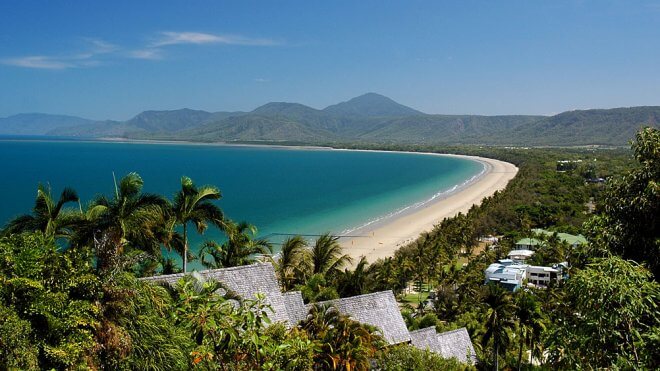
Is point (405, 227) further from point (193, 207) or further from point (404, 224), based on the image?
point (193, 207)

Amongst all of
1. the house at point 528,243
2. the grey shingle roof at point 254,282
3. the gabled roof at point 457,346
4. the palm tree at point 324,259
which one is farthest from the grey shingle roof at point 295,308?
the house at point 528,243

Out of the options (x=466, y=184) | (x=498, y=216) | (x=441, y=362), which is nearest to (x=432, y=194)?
(x=466, y=184)

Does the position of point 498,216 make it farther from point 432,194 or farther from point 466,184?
point 466,184

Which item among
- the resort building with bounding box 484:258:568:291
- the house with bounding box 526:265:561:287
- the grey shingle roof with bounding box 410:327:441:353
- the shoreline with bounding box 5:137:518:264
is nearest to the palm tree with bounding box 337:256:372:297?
the grey shingle roof with bounding box 410:327:441:353

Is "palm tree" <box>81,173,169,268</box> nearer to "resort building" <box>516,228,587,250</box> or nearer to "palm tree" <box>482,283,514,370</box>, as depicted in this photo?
"palm tree" <box>482,283,514,370</box>

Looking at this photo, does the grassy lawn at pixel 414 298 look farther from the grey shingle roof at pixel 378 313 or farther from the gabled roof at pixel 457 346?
the grey shingle roof at pixel 378 313
